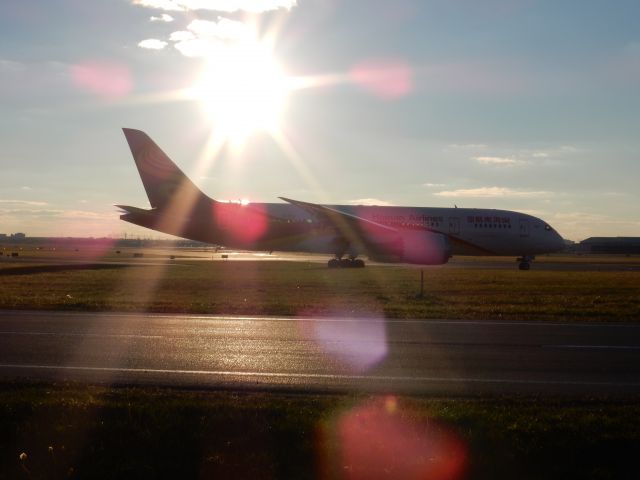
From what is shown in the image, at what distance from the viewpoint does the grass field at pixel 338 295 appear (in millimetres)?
17266

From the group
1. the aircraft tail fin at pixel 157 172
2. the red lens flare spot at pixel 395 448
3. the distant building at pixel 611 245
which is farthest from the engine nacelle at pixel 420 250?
the distant building at pixel 611 245

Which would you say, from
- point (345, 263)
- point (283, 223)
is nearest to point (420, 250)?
point (345, 263)

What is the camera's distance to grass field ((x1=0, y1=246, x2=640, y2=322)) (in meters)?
17.3

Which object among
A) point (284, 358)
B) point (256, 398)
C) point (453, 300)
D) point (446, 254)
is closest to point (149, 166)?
point (446, 254)

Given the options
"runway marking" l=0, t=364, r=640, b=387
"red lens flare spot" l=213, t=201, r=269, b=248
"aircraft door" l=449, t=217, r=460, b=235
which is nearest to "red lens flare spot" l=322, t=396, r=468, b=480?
"runway marking" l=0, t=364, r=640, b=387

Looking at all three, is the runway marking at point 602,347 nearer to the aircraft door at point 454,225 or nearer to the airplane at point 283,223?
the airplane at point 283,223

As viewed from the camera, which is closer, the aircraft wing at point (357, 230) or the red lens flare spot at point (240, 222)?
the aircraft wing at point (357, 230)

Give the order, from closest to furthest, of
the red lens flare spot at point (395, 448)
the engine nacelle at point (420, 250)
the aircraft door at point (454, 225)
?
1. the red lens flare spot at point (395, 448)
2. the engine nacelle at point (420, 250)
3. the aircraft door at point (454, 225)

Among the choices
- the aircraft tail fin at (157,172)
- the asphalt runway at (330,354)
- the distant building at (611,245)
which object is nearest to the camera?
the asphalt runway at (330,354)

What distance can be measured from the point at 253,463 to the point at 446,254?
30.7 m

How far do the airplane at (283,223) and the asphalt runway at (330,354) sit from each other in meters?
20.4

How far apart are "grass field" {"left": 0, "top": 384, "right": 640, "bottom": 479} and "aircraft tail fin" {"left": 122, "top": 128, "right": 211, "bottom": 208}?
30807 mm

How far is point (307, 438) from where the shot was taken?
625 cm

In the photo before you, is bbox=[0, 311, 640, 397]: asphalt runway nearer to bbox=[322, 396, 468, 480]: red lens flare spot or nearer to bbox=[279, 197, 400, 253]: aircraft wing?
bbox=[322, 396, 468, 480]: red lens flare spot
